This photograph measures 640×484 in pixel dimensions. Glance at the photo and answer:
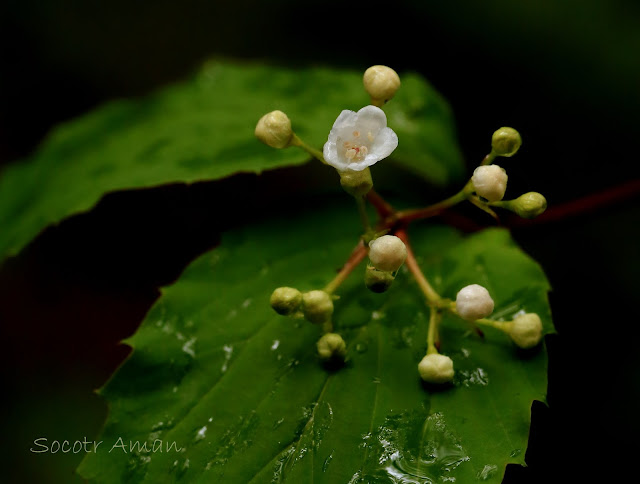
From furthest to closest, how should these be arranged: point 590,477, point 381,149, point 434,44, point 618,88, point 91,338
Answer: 1. point 91,338
2. point 434,44
3. point 618,88
4. point 590,477
5. point 381,149

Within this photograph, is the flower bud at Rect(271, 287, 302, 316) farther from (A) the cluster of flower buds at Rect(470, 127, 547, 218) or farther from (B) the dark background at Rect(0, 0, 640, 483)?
(B) the dark background at Rect(0, 0, 640, 483)

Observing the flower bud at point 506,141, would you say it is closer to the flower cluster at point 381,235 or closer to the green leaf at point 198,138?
the flower cluster at point 381,235

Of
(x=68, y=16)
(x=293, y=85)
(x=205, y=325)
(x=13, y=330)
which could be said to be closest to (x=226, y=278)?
(x=205, y=325)

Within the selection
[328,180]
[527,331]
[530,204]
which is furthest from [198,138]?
[328,180]

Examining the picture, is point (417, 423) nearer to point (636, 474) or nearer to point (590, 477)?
point (590, 477)

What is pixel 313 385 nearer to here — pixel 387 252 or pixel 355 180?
pixel 387 252

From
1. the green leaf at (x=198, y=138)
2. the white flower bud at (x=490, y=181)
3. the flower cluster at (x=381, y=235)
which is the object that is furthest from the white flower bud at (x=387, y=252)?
the green leaf at (x=198, y=138)

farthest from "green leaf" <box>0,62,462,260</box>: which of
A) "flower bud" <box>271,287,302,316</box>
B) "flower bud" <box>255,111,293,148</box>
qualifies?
"flower bud" <box>271,287,302,316</box>
